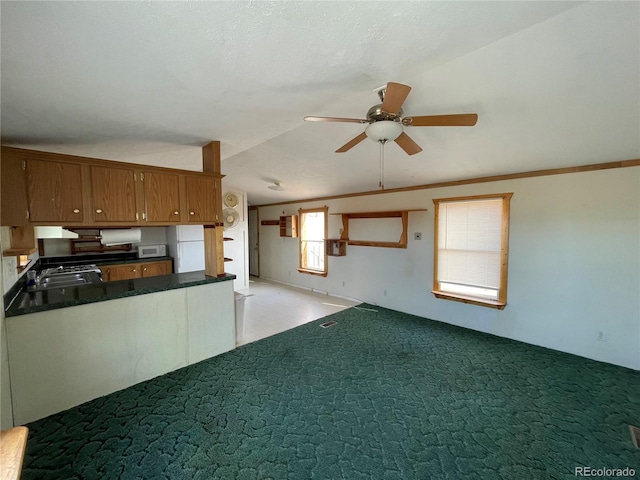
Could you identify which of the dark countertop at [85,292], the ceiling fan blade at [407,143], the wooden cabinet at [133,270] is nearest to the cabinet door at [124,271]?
the wooden cabinet at [133,270]

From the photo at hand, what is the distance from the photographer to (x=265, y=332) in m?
3.98

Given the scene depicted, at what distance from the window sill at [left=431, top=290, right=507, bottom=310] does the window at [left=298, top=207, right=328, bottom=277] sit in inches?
106

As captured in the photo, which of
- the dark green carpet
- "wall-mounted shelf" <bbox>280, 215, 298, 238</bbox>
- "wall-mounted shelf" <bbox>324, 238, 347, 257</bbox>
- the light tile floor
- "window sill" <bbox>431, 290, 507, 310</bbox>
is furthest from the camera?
"wall-mounted shelf" <bbox>280, 215, 298, 238</bbox>

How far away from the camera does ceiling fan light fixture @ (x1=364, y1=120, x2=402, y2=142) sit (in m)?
2.02

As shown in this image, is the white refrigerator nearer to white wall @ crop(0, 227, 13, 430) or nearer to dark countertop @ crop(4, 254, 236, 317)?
dark countertop @ crop(4, 254, 236, 317)

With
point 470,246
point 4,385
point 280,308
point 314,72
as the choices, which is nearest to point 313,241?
point 280,308

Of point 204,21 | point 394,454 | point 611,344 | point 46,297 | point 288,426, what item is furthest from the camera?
point 611,344

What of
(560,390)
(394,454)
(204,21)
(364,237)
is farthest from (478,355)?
(204,21)

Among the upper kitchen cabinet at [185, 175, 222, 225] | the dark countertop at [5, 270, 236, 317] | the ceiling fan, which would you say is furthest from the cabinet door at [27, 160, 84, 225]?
the ceiling fan

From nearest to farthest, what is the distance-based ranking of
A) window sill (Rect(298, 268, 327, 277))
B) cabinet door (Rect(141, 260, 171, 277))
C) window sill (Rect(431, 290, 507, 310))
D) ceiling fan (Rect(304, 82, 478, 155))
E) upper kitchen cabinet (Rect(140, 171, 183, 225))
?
1. ceiling fan (Rect(304, 82, 478, 155))
2. upper kitchen cabinet (Rect(140, 171, 183, 225))
3. window sill (Rect(431, 290, 507, 310))
4. cabinet door (Rect(141, 260, 171, 277))
5. window sill (Rect(298, 268, 327, 277))

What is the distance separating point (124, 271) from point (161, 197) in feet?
10.4

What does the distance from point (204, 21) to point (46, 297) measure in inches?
107

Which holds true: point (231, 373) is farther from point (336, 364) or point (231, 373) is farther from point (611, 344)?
point (611, 344)

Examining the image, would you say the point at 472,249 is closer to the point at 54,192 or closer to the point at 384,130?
the point at 384,130
